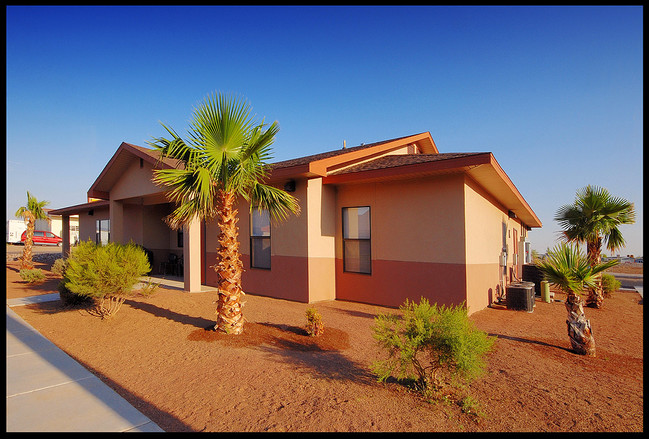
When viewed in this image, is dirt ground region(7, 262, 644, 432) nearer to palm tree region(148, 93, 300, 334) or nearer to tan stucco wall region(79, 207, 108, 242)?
palm tree region(148, 93, 300, 334)

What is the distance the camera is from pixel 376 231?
989 cm

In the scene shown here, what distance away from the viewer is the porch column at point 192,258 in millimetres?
11406

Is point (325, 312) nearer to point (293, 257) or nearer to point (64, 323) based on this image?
point (293, 257)

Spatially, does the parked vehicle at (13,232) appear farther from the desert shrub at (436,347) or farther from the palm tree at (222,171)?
the desert shrub at (436,347)

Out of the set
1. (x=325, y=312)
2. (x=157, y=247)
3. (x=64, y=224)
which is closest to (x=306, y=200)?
(x=325, y=312)

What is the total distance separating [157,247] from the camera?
56.4 ft

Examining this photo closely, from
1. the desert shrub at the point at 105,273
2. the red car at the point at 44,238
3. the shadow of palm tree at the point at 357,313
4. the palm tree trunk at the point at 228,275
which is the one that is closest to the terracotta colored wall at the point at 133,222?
the desert shrub at the point at 105,273

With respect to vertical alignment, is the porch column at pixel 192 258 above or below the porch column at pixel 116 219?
below

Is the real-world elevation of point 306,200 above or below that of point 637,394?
above

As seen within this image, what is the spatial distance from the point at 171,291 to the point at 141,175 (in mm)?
4125

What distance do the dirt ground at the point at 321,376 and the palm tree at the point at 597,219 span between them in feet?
14.3

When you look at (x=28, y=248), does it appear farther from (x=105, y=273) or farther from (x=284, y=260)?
(x=284, y=260)

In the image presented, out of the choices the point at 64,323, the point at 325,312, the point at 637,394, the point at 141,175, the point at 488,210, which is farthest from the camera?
the point at 141,175

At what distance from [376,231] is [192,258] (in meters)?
5.85
